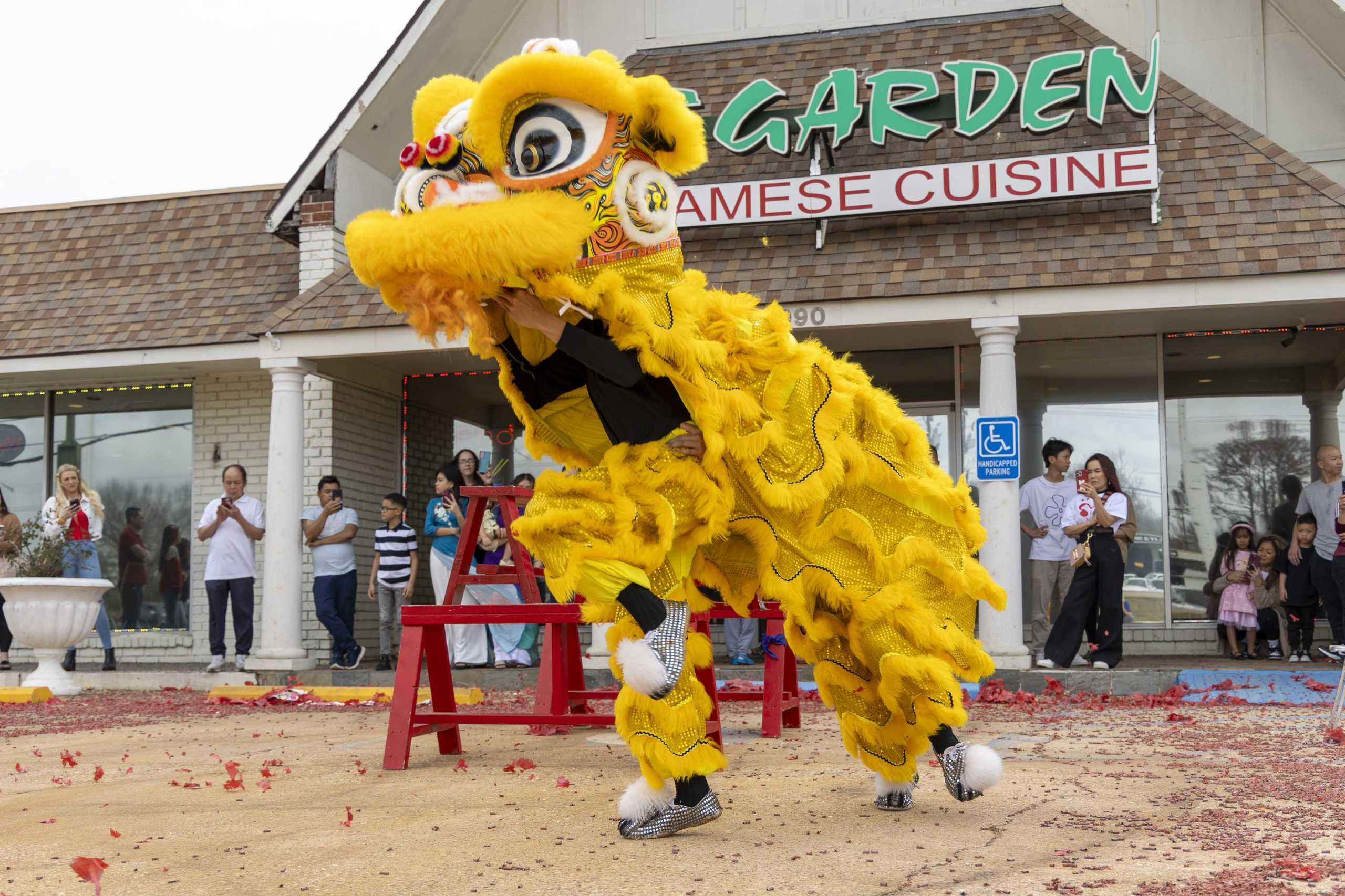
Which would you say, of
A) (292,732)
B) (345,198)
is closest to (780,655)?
(292,732)

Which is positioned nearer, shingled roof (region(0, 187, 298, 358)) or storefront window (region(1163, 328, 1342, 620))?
storefront window (region(1163, 328, 1342, 620))

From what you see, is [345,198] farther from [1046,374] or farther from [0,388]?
[1046,374]

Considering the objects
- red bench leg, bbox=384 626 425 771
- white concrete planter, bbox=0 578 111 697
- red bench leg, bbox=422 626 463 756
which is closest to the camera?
red bench leg, bbox=384 626 425 771

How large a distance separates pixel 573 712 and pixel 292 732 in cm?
158

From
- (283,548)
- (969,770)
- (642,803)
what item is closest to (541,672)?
(642,803)

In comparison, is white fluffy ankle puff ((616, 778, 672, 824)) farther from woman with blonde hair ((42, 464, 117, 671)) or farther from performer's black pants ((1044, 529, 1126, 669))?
woman with blonde hair ((42, 464, 117, 671))

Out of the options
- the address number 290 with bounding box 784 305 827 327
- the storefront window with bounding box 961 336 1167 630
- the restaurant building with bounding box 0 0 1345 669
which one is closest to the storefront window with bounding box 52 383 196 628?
the restaurant building with bounding box 0 0 1345 669

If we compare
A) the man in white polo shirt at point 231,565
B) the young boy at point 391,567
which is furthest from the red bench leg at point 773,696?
the man in white polo shirt at point 231,565

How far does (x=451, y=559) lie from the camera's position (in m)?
10.8

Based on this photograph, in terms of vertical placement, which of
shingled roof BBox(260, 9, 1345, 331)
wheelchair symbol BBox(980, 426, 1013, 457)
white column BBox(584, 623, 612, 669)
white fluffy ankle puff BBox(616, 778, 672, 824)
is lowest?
white column BBox(584, 623, 612, 669)

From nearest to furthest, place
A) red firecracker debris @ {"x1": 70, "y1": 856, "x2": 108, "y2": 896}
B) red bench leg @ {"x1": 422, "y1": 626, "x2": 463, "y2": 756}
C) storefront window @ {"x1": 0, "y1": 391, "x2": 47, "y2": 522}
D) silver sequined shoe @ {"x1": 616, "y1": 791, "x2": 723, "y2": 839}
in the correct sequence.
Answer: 1. red firecracker debris @ {"x1": 70, "y1": 856, "x2": 108, "y2": 896}
2. silver sequined shoe @ {"x1": 616, "y1": 791, "x2": 723, "y2": 839}
3. red bench leg @ {"x1": 422, "y1": 626, "x2": 463, "y2": 756}
4. storefront window @ {"x1": 0, "y1": 391, "x2": 47, "y2": 522}

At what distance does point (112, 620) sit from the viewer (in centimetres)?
1337

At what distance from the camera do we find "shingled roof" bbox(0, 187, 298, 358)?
38.7ft

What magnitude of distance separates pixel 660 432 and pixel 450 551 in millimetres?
7160
